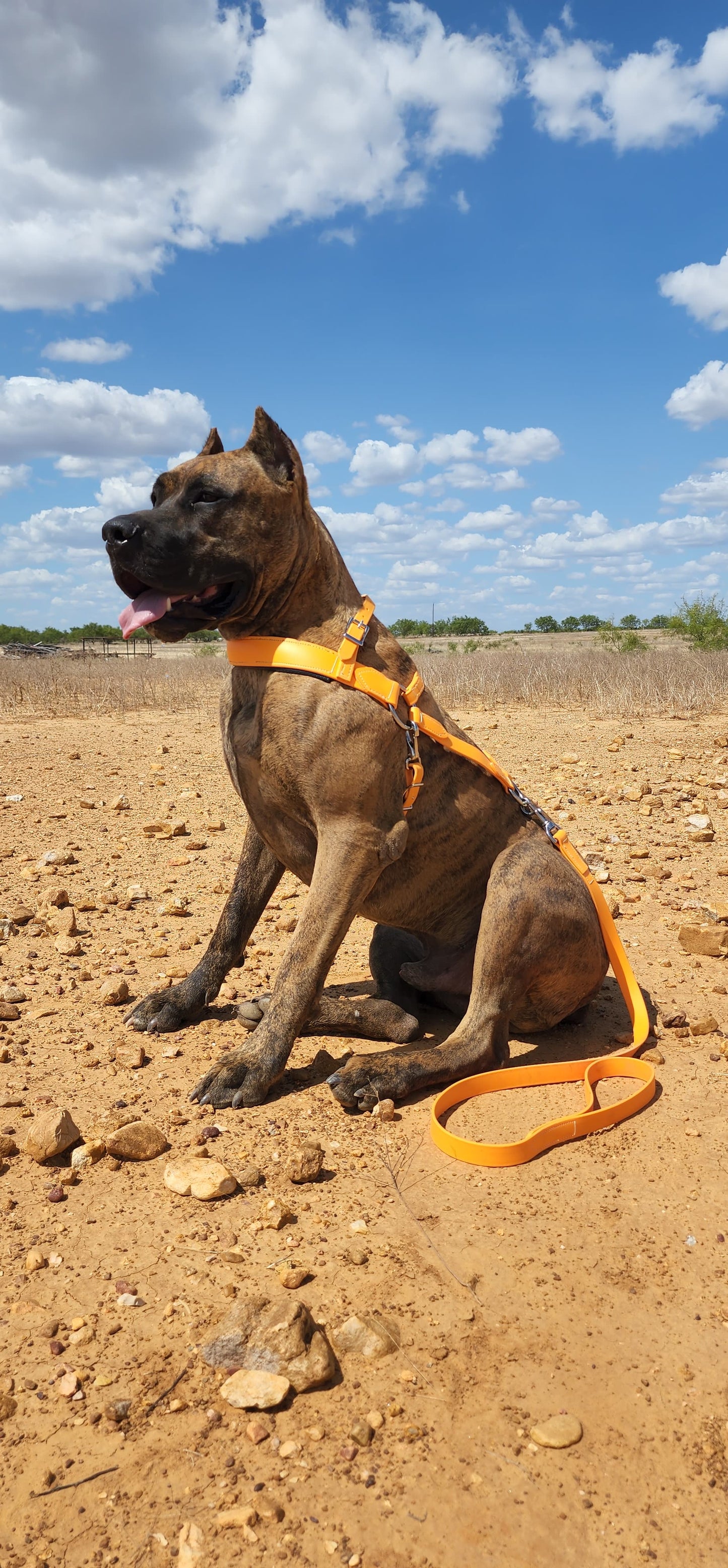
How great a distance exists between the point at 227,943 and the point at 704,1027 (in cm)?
192

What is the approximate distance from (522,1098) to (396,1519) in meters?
1.62

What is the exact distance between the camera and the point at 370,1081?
2973 millimetres

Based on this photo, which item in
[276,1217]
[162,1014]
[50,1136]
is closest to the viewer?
[276,1217]

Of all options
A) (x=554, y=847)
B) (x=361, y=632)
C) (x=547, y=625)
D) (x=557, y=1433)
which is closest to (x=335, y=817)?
(x=361, y=632)

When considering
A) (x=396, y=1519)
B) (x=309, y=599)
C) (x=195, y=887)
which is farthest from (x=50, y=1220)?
(x=195, y=887)

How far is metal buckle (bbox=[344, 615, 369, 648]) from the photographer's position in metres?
2.94

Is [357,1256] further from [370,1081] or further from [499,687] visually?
[499,687]

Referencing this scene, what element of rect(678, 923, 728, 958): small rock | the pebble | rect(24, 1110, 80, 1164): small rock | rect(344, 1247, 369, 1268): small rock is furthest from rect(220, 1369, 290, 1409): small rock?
rect(678, 923, 728, 958): small rock

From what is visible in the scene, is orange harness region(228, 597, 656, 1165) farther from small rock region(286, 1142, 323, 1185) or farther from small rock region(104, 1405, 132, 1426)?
small rock region(104, 1405, 132, 1426)

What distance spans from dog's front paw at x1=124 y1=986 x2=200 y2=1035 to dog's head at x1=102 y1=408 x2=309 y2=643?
1.50m

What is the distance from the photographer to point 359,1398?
1.78 meters

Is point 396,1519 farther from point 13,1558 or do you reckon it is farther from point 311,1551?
point 13,1558

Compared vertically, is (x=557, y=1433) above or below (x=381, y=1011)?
below

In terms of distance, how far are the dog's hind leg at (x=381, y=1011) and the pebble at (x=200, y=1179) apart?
85 centimetres
